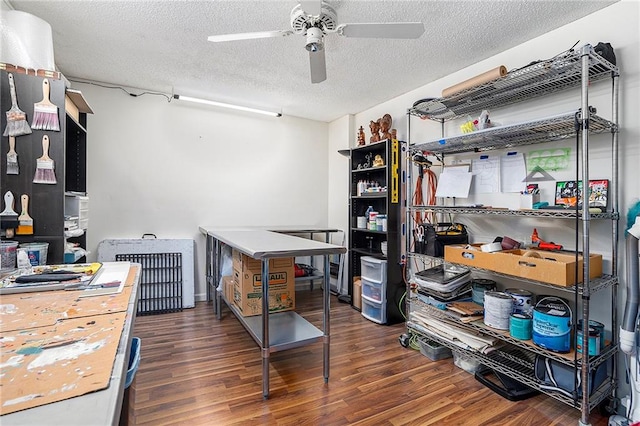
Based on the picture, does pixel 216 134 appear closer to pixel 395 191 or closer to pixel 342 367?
pixel 395 191

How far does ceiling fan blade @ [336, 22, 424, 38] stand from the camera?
1.72m

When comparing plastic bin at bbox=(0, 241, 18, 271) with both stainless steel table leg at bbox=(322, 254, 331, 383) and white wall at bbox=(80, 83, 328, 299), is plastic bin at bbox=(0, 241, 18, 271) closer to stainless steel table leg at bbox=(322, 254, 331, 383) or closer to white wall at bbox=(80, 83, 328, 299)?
stainless steel table leg at bbox=(322, 254, 331, 383)

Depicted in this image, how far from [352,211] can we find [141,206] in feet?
8.11

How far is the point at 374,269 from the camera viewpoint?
10.5 feet

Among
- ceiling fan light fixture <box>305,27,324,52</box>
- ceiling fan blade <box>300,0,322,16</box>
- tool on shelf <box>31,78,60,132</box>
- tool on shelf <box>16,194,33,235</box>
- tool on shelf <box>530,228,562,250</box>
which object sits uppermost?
ceiling fan blade <box>300,0,322,16</box>

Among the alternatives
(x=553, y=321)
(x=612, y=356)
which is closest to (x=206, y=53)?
(x=553, y=321)

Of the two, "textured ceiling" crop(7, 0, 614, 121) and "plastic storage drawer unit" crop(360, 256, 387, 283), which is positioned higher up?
"textured ceiling" crop(7, 0, 614, 121)

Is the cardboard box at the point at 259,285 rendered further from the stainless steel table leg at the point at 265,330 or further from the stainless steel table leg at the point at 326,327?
the stainless steel table leg at the point at 265,330

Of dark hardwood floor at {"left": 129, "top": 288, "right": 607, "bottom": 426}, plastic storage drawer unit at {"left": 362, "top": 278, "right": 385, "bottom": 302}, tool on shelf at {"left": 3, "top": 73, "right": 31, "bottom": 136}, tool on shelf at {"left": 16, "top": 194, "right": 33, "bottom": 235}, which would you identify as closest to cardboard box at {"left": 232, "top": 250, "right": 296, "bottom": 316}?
dark hardwood floor at {"left": 129, "top": 288, "right": 607, "bottom": 426}

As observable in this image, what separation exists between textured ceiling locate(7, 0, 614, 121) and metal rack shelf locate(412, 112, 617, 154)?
2.47 ft

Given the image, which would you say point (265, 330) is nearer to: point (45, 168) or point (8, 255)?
point (8, 255)

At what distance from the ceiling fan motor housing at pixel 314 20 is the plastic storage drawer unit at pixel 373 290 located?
232cm

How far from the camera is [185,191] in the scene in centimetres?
375

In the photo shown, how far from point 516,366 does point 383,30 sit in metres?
2.30
